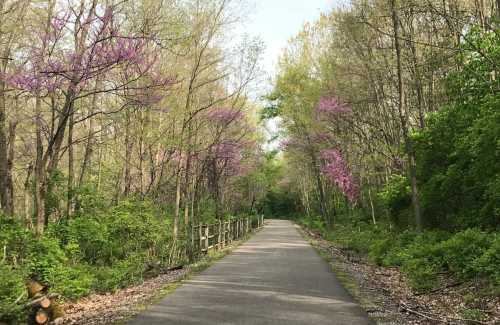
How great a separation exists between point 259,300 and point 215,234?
1361 centimetres

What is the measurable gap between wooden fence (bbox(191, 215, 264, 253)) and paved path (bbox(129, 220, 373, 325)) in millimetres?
5643

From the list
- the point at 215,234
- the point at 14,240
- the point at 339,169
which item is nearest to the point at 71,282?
the point at 14,240

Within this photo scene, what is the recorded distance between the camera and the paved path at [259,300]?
23.2ft

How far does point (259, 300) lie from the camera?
8.53 meters

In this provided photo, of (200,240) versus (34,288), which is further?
(200,240)

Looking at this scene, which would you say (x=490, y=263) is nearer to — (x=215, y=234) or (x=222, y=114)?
(x=222, y=114)

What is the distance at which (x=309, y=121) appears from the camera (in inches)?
1062

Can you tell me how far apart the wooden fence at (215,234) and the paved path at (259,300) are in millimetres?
5643

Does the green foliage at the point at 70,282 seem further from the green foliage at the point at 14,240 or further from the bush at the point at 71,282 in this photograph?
the green foliage at the point at 14,240

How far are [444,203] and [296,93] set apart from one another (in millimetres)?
14910

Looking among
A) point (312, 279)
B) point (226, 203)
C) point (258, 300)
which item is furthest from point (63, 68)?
point (226, 203)

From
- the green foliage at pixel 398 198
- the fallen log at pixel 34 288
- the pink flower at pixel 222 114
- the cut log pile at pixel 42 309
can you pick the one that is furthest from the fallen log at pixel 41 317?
the pink flower at pixel 222 114

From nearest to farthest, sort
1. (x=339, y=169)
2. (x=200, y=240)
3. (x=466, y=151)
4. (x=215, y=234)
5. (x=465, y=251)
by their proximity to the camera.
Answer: (x=465, y=251) < (x=466, y=151) < (x=200, y=240) < (x=215, y=234) < (x=339, y=169)

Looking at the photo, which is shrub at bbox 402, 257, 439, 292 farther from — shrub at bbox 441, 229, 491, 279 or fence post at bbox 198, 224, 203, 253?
fence post at bbox 198, 224, 203, 253
